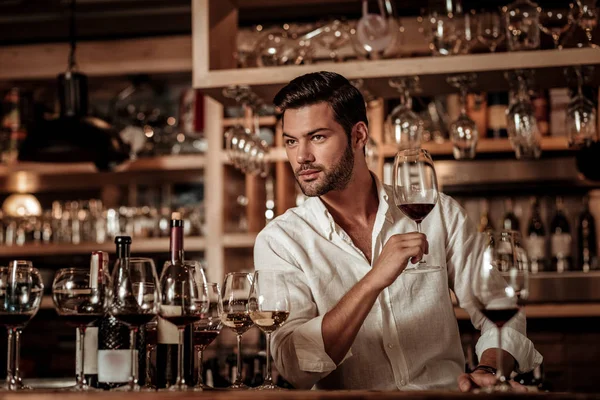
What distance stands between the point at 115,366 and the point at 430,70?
130cm

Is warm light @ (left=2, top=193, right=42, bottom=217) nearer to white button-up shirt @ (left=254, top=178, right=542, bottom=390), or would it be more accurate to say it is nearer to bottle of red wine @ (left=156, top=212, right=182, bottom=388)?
white button-up shirt @ (left=254, top=178, right=542, bottom=390)

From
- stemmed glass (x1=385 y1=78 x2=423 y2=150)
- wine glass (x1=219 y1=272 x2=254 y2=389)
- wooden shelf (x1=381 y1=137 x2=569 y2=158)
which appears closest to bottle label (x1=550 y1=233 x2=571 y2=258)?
wooden shelf (x1=381 y1=137 x2=569 y2=158)

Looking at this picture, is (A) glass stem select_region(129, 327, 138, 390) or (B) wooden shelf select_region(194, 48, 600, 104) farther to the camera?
(B) wooden shelf select_region(194, 48, 600, 104)

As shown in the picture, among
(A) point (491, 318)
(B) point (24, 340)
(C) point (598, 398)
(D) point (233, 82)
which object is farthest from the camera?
(B) point (24, 340)

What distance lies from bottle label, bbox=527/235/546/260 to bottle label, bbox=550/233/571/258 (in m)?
0.05

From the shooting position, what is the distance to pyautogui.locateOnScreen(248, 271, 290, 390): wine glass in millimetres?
→ 1708

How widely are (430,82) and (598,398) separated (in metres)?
1.51

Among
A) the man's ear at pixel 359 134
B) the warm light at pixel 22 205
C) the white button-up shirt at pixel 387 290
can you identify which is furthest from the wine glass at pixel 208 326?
the warm light at pixel 22 205

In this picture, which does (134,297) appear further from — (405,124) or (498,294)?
(405,124)

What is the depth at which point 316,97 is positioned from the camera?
2145 mm

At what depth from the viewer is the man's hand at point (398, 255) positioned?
5.37 feet

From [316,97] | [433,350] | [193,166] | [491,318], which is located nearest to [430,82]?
[316,97]

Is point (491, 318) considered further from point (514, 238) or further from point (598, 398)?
point (514, 238)

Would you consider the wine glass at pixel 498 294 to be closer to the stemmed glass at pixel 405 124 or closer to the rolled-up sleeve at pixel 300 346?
the rolled-up sleeve at pixel 300 346
